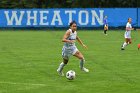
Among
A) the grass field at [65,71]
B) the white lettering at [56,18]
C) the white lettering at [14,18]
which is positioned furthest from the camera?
the white lettering at [14,18]

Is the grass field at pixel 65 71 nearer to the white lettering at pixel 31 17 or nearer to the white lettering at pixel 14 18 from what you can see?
the white lettering at pixel 31 17

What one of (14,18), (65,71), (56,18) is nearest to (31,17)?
(14,18)

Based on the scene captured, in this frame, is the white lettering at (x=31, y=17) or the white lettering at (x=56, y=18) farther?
the white lettering at (x=31, y=17)

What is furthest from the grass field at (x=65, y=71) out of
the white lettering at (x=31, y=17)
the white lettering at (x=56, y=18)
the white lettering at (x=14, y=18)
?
the white lettering at (x=14, y=18)

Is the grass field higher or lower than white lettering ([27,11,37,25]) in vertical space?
higher

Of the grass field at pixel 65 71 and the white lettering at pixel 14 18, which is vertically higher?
the grass field at pixel 65 71

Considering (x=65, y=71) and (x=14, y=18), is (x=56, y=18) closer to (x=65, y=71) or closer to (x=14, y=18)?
(x=14, y=18)

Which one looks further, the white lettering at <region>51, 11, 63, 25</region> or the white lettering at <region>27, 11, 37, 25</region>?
the white lettering at <region>27, 11, 37, 25</region>

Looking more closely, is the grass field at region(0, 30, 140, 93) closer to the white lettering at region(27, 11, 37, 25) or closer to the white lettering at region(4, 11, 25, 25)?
the white lettering at region(27, 11, 37, 25)

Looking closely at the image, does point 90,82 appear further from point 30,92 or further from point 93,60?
point 93,60

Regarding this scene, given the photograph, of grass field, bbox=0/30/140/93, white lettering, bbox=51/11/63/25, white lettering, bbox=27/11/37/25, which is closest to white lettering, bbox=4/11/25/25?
white lettering, bbox=27/11/37/25

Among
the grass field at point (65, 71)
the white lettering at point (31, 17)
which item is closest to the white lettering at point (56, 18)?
the white lettering at point (31, 17)

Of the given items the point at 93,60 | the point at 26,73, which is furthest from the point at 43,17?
the point at 26,73

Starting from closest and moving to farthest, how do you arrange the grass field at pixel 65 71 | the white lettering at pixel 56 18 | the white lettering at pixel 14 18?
the grass field at pixel 65 71 < the white lettering at pixel 56 18 < the white lettering at pixel 14 18
